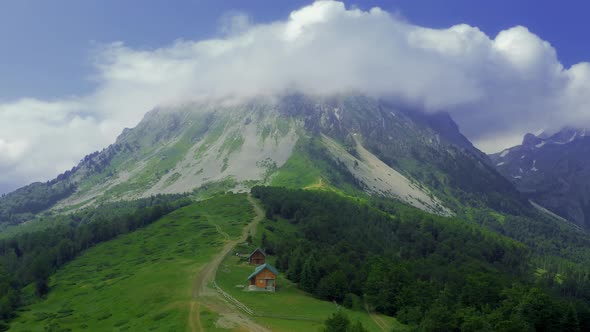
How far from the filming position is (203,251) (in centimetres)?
15062

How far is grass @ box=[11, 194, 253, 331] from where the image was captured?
9088 centimetres

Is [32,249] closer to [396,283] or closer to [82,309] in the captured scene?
[82,309]

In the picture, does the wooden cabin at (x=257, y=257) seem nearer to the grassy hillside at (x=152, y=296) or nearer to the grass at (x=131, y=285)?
the grassy hillside at (x=152, y=296)

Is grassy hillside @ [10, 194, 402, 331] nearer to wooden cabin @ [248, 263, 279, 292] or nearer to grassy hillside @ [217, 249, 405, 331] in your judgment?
grassy hillside @ [217, 249, 405, 331]

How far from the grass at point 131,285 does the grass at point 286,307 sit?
9945mm

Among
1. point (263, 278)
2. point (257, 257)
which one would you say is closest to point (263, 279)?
point (263, 278)

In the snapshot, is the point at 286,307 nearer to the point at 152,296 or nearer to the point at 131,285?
the point at 152,296

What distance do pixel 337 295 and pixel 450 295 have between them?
27599 mm

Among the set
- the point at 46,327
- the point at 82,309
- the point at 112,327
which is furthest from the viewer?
the point at 82,309

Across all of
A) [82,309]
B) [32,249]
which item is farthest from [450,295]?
[32,249]

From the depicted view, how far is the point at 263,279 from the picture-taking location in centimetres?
10406

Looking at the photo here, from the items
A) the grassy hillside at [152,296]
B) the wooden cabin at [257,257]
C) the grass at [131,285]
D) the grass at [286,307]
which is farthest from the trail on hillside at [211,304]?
the wooden cabin at [257,257]

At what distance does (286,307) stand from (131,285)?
5020cm

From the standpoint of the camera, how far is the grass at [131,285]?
90875 mm
